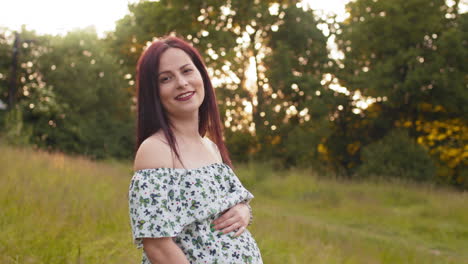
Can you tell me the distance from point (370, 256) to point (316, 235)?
1.03 m

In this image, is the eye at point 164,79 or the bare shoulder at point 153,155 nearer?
the bare shoulder at point 153,155

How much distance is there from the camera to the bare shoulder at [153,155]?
1859 millimetres

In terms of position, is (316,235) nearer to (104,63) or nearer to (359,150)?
(359,150)

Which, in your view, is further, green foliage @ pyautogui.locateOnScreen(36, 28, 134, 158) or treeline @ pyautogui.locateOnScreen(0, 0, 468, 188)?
green foliage @ pyautogui.locateOnScreen(36, 28, 134, 158)

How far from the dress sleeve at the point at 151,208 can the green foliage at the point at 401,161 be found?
1400cm

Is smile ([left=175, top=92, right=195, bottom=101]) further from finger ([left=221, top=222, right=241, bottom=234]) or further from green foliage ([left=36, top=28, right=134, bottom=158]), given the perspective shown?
green foliage ([left=36, top=28, right=134, bottom=158])

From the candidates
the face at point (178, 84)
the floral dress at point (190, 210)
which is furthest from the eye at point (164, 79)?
the floral dress at point (190, 210)

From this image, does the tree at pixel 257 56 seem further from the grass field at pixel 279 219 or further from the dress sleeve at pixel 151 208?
the dress sleeve at pixel 151 208

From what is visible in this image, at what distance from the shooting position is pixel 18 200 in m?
4.59

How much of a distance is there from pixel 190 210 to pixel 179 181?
0.13 meters

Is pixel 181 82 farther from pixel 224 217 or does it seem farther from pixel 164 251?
pixel 164 251

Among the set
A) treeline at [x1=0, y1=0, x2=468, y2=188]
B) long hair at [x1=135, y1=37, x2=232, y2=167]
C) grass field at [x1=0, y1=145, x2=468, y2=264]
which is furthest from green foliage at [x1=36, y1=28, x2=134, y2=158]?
long hair at [x1=135, y1=37, x2=232, y2=167]

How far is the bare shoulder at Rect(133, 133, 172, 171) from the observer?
186cm

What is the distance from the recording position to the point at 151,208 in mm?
1768
